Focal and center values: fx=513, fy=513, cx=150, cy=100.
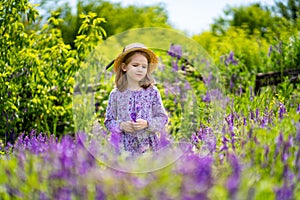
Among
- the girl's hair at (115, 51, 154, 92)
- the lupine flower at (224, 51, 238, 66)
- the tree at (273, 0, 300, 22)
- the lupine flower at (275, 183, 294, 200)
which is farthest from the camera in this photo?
the tree at (273, 0, 300, 22)

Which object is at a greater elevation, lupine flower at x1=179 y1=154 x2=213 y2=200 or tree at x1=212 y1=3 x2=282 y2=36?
tree at x1=212 y1=3 x2=282 y2=36

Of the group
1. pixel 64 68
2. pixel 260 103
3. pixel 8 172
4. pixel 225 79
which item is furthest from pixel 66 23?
pixel 8 172

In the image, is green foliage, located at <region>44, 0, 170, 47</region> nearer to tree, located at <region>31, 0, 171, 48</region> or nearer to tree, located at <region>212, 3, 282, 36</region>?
tree, located at <region>31, 0, 171, 48</region>

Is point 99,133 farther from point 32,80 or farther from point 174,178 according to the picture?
point 32,80

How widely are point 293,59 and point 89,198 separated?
19.5ft

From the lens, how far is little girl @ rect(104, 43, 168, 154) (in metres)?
3.63

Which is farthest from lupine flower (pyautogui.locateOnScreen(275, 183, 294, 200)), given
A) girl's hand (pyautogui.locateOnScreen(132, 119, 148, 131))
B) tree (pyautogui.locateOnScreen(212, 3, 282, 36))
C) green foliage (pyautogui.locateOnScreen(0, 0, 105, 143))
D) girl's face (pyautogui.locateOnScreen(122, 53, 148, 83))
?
tree (pyautogui.locateOnScreen(212, 3, 282, 36))

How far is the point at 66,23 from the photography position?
58.6 feet

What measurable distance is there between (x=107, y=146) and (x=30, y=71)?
2.60 metres

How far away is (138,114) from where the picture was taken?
3670mm

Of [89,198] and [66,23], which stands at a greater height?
[66,23]

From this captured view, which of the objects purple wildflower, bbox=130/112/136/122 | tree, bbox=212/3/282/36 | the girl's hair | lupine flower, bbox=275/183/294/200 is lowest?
lupine flower, bbox=275/183/294/200

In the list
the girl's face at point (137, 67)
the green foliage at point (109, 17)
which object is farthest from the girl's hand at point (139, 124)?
the green foliage at point (109, 17)

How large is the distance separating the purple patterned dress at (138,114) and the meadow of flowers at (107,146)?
0.13 metres
